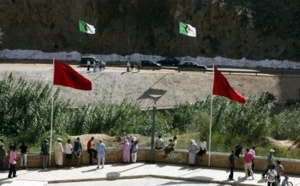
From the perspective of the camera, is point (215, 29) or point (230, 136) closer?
point (230, 136)

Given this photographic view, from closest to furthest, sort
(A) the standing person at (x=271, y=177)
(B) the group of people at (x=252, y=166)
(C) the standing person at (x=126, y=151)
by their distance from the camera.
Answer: (A) the standing person at (x=271, y=177)
(B) the group of people at (x=252, y=166)
(C) the standing person at (x=126, y=151)

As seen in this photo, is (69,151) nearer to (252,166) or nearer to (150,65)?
(252,166)

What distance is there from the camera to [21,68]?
4766 centimetres

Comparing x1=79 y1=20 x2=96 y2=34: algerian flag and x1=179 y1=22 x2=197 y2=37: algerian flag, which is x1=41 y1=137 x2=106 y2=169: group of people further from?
x1=79 y1=20 x2=96 y2=34: algerian flag

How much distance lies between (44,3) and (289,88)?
2774 centimetres

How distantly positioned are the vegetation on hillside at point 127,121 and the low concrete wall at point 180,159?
3.44 m

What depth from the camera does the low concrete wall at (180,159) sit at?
23703 mm

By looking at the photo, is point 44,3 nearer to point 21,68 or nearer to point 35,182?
point 21,68

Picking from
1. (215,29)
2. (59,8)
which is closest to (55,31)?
(59,8)

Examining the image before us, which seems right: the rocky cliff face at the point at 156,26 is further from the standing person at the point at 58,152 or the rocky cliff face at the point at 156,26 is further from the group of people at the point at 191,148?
the standing person at the point at 58,152

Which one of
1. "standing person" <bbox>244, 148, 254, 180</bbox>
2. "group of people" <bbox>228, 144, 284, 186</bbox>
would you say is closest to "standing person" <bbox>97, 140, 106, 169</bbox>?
"group of people" <bbox>228, 144, 284, 186</bbox>

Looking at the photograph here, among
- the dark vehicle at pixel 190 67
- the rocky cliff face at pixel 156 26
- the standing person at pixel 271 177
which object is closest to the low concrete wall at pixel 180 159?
the standing person at pixel 271 177

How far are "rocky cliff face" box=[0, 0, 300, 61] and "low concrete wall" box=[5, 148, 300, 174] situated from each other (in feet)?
111

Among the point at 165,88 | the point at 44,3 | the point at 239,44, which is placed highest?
the point at 44,3
